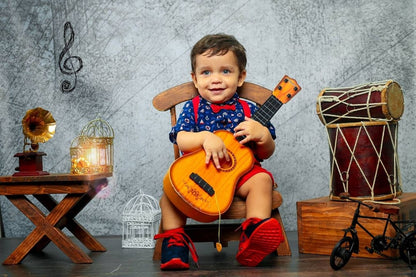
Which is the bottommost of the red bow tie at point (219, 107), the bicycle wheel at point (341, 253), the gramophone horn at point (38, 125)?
the bicycle wheel at point (341, 253)

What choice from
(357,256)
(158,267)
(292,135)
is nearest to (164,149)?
(292,135)

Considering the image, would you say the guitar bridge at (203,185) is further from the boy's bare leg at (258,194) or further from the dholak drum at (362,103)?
the dholak drum at (362,103)

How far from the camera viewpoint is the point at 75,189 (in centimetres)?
227

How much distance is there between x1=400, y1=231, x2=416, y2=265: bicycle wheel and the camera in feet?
6.46

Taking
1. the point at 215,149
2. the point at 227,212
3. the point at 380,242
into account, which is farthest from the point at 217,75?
the point at 380,242

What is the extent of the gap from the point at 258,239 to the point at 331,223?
1.61 ft

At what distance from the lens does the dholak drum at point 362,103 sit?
221 centimetres

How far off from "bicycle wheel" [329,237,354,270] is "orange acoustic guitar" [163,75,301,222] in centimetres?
46

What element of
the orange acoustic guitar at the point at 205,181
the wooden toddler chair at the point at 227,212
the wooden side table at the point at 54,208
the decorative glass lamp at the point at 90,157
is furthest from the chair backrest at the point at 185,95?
the wooden side table at the point at 54,208

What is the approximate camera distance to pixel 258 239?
75.7 inches

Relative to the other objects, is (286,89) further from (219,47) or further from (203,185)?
(203,185)

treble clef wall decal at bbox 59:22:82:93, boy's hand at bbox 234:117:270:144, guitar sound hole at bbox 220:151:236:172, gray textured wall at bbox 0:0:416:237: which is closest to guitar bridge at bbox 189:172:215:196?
guitar sound hole at bbox 220:151:236:172

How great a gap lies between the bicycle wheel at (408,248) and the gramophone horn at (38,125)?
1.72 metres

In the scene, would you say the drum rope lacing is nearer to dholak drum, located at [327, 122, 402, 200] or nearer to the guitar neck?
dholak drum, located at [327, 122, 402, 200]
